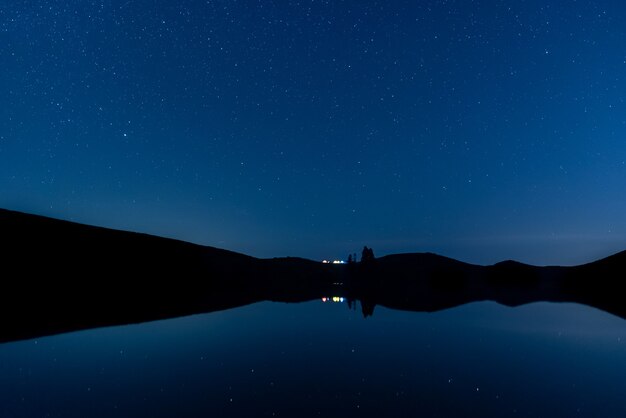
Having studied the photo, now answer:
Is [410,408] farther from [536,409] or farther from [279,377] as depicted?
[279,377]

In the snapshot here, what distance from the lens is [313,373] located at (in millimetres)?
14227

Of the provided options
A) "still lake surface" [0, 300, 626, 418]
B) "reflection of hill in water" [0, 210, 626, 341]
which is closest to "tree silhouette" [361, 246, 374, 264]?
"reflection of hill in water" [0, 210, 626, 341]

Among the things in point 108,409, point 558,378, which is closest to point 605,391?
point 558,378

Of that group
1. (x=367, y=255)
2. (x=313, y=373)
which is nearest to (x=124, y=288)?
(x=313, y=373)

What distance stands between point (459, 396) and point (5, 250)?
8889cm

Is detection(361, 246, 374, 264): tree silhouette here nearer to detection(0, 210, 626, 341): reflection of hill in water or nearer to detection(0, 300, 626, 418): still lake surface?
detection(0, 210, 626, 341): reflection of hill in water

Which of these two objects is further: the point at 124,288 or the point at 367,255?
the point at 367,255

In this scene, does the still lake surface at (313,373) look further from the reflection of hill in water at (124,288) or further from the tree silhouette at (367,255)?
→ the tree silhouette at (367,255)

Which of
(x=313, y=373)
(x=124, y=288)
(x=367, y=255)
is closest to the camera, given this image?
(x=313, y=373)

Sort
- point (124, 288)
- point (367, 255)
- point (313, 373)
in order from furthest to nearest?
1. point (367, 255)
2. point (124, 288)
3. point (313, 373)

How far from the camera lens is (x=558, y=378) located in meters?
14.1

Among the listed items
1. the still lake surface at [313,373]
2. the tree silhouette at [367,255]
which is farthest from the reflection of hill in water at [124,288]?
the still lake surface at [313,373]

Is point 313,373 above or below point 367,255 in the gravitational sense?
below

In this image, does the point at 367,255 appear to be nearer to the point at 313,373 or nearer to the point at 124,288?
the point at 124,288
